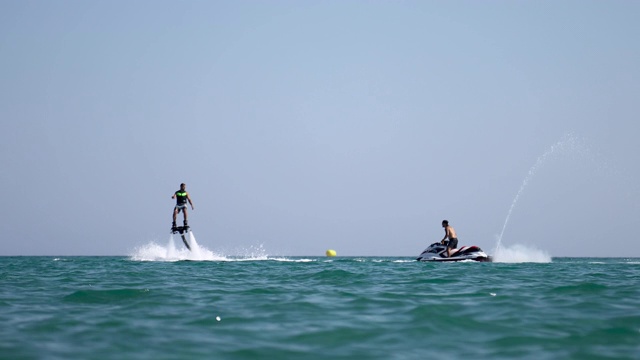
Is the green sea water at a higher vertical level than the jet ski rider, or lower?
lower

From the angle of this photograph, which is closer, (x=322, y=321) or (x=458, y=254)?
(x=322, y=321)

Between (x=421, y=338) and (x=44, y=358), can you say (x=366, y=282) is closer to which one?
(x=421, y=338)

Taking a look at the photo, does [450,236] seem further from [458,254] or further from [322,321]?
[322,321]

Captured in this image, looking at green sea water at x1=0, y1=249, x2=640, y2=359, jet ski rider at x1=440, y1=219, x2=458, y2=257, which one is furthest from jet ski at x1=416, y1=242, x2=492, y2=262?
green sea water at x1=0, y1=249, x2=640, y2=359

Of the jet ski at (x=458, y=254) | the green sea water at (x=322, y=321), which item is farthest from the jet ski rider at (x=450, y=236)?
the green sea water at (x=322, y=321)

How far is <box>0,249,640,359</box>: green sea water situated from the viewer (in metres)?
8.82

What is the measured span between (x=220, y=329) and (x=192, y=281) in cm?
873

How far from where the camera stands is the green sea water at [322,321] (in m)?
8.82

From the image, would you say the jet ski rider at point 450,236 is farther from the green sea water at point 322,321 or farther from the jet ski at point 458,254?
the green sea water at point 322,321

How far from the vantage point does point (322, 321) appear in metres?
11.0

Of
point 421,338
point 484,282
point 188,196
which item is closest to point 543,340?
point 421,338

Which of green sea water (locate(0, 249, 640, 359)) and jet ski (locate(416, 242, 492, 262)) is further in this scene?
jet ski (locate(416, 242, 492, 262))

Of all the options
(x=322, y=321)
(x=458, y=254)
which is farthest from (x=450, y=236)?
(x=322, y=321)

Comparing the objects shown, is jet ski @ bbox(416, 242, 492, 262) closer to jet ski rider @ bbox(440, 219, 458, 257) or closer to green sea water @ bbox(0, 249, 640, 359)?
jet ski rider @ bbox(440, 219, 458, 257)
